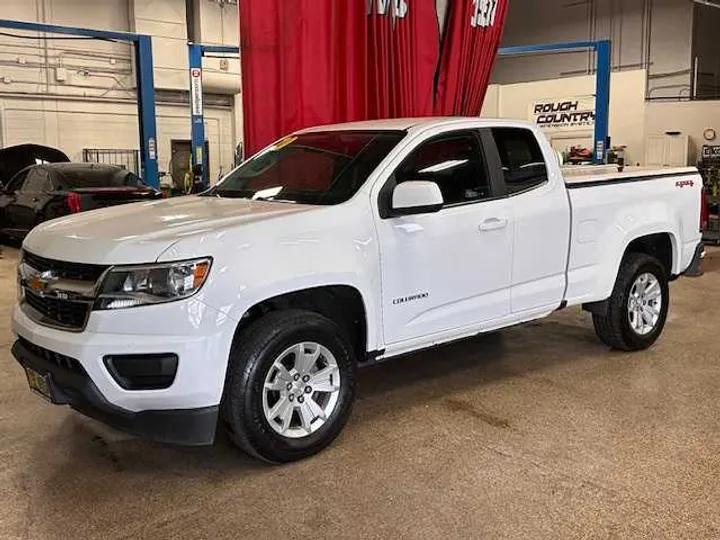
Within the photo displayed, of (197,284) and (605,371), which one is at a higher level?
(197,284)

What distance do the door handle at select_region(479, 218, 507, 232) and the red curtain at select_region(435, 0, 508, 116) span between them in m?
2.66

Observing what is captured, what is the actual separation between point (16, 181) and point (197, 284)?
398 inches

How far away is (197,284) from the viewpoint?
3043 millimetres

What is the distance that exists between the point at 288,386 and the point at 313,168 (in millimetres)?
1339

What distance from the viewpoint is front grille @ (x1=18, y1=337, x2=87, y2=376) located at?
3.10 meters

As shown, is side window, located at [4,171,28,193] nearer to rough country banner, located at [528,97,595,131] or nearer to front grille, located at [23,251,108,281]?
front grille, located at [23,251,108,281]

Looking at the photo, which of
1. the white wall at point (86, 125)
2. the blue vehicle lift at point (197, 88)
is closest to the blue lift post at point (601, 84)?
the blue vehicle lift at point (197, 88)

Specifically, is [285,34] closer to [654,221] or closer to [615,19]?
[654,221]

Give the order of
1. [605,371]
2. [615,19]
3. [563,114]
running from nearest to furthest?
[605,371]
[563,114]
[615,19]

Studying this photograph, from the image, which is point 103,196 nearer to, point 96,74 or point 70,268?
point 70,268

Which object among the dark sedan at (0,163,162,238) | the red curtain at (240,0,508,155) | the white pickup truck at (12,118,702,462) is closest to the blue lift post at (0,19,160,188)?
the dark sedan at (0,163,162,238)

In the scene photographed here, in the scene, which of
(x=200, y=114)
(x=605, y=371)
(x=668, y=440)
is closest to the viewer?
(x=668, y=440)

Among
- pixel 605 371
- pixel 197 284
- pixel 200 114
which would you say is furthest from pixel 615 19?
pixel 197 284

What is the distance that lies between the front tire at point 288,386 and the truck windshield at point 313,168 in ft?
2.33
